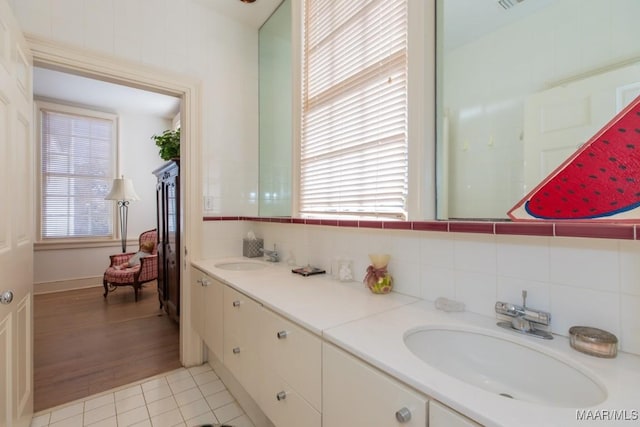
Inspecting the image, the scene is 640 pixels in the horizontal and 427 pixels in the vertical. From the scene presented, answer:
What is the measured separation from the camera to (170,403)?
180cm

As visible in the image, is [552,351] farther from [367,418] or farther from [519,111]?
[519,111]

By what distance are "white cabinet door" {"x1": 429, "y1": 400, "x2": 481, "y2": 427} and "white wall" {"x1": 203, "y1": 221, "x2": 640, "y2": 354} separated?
566 millimetres

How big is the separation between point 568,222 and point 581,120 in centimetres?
48

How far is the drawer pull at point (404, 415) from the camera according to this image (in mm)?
669

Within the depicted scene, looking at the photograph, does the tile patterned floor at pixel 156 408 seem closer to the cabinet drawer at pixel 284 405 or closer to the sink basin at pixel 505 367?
the cabinet drawer at pixel 284 405

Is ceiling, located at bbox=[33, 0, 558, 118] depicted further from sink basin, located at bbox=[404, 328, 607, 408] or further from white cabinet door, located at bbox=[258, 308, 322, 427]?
white cabinet door, located at bbox=[258, 308, 322, 427]

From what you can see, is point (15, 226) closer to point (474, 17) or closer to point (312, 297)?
point (312, 297)

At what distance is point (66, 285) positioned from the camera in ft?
14.2

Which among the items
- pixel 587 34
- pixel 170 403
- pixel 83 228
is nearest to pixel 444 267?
pixel 587 34

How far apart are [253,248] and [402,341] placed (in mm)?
1694

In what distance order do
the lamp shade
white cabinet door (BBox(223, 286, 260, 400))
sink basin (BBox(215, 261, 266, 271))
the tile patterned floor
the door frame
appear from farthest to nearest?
1. the lamp shade
2. sink basin (BBox(215, 261, 266, 271))
3. the door frame
4. the tile patterned floor
5. white cabinet door (BBox(223, 286, 260, 400))

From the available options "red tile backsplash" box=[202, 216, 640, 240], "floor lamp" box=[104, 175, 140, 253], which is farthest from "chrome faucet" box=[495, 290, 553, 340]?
"floor lamp" box=[104, 175, 140, 253]

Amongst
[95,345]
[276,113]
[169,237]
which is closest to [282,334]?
[276,113]

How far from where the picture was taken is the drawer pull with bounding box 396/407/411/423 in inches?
26.3
